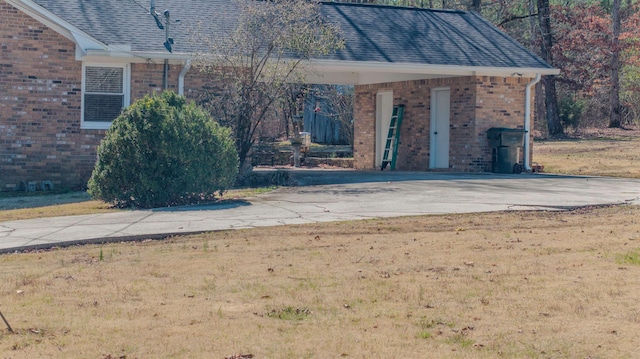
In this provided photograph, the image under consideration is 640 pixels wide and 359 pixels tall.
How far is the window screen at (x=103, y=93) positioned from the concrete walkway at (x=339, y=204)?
4.51 metres

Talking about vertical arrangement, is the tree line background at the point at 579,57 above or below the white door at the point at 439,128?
above

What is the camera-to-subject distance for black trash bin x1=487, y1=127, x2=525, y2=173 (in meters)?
22.2

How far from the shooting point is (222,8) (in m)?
22.6

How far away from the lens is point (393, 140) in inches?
1028

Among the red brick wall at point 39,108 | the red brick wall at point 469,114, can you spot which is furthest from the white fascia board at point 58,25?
the red brick wall at point 469,114

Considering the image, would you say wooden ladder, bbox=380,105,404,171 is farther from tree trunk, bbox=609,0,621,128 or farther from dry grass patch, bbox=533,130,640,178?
tree trunk, bbox=609,0,621,128

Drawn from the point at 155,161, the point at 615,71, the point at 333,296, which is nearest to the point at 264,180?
the point at 155,161

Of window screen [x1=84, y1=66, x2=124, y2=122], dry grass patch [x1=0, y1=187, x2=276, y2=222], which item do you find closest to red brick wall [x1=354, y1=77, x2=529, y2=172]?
dry grass patch [x1=0, y1=187, x2=276, y2=222]

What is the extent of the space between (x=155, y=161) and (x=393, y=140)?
12.9 m

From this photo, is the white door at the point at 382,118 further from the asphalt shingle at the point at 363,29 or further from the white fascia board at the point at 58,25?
the white fascia board at the point at 58,25

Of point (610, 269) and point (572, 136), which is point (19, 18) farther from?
point (572, 136)

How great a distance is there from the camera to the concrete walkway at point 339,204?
1145 centimetres

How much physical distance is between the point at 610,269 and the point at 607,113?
116ft

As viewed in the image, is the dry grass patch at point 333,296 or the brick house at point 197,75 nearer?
the dry grass patch at point 333,296
